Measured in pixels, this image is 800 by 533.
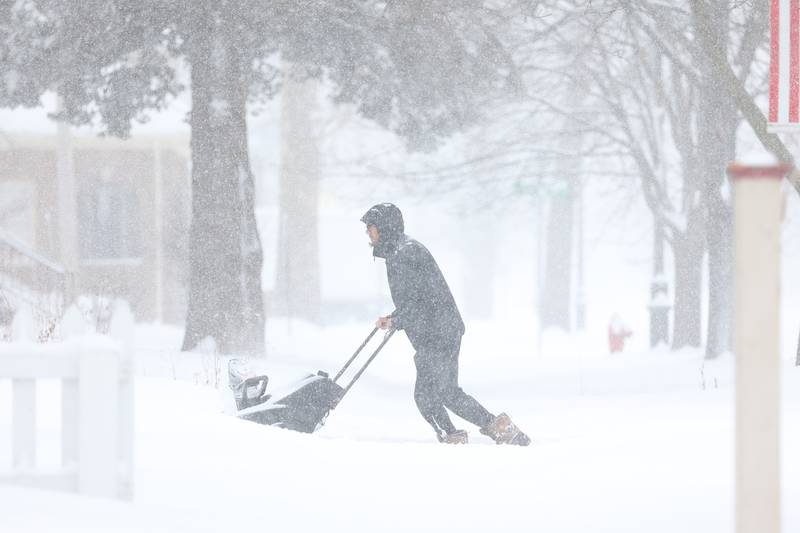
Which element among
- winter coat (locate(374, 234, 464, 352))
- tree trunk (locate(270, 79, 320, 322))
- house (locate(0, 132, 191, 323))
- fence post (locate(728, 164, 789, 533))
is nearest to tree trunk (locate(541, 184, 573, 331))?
tree trunk (locate(270, 79, 320, 322))

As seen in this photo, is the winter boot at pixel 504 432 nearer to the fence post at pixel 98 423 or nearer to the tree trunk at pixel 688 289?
the fence post at pixel 98 423

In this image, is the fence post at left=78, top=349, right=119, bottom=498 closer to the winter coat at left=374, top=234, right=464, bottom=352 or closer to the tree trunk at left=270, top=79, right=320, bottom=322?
the winter coat at left=374, top=234, right=464, bottom=352

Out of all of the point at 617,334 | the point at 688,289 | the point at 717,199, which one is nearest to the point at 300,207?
the point at 617,334

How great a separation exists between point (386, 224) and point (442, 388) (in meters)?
1.14

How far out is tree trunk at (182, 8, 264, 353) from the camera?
1494 cm

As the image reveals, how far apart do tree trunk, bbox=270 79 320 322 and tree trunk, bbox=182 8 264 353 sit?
15.4m

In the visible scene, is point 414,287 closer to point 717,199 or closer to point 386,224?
point 386,224

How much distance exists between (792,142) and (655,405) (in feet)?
38.7

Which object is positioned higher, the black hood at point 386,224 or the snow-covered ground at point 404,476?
the black hood at point 386,224

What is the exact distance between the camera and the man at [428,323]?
8.30 meters

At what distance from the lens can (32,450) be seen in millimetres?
4828

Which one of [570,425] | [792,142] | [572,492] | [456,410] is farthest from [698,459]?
[792,142]

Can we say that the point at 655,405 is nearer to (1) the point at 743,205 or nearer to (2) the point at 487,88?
(2) the point at 487,88

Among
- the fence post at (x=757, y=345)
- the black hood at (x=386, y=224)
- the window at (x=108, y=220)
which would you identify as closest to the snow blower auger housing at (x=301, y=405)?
the black hood at (x=386, y=224)
